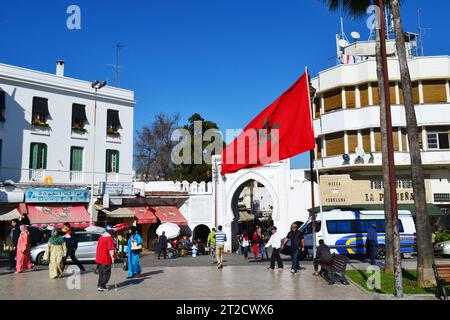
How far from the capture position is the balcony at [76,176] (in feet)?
100

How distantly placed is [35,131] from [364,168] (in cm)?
2218

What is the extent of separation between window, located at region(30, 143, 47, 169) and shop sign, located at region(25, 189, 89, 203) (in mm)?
2016

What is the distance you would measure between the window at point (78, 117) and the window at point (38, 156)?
2763 mm

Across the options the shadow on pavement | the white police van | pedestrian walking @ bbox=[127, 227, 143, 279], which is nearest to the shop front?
the shadow on pavement

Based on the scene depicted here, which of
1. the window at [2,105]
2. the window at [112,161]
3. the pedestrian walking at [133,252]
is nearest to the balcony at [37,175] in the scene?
the window at [2,105]

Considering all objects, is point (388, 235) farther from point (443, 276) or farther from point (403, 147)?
point (403, 147)

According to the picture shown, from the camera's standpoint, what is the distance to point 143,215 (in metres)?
32.8

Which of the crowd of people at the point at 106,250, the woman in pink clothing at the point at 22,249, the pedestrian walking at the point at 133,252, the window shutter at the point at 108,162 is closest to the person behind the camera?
the crowd of people at the point at 106,250

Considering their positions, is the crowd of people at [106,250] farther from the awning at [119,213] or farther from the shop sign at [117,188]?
the shop sign at [117,188]

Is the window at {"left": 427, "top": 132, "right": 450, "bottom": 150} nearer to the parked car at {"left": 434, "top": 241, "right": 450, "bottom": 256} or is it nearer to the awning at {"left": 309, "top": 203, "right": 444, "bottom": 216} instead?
the awning at {"left": 309, "top": 203, "right": 444, "bottom": 216}

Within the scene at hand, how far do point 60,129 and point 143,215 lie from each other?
332 inches

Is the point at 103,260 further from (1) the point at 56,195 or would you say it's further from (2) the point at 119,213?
(2) the point at 119,213

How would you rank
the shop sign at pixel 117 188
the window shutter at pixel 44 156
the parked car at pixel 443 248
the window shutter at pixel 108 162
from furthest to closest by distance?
1. the window shutter at pixel 108 162
2. the shop sign at pixel 117 188
3. the window shutter at pixel 44 156
4. the parked car at pixel 443 248

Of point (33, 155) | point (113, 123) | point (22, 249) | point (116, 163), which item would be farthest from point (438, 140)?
point (33, 155)
